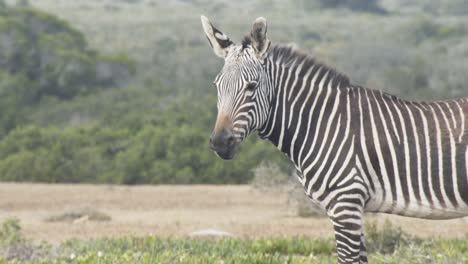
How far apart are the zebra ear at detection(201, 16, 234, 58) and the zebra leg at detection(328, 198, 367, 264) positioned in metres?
1.60

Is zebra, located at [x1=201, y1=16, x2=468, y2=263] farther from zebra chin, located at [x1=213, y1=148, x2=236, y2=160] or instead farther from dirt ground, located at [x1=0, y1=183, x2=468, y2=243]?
dirt ground, located at [x1=0, y1=183, x2=468, y2=243]

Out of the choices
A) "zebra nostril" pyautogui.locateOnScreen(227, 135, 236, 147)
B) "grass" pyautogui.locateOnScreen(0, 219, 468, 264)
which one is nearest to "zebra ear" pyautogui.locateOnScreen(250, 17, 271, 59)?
"zebra nostril" pyautogui.locateOnScreen(227, 135, 236, 147)

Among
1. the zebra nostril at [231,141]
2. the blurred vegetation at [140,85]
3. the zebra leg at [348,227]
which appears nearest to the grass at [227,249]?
the zebra leg at [348,227]

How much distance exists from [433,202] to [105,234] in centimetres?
789


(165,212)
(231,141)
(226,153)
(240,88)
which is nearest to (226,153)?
(226,153)

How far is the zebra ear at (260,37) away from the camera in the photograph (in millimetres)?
7133

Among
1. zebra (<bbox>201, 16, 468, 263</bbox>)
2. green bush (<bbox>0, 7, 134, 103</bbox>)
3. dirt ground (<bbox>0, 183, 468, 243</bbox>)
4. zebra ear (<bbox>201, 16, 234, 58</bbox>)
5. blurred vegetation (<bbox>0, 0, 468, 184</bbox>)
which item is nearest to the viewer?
zebra (<bbox>201, 16, 468, 263</bbox>)

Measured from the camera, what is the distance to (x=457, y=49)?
49250 millimetres

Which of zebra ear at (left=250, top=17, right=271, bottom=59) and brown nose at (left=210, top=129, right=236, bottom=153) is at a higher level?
zebra ear at (left=250, top=17, right=271, bottom=59)

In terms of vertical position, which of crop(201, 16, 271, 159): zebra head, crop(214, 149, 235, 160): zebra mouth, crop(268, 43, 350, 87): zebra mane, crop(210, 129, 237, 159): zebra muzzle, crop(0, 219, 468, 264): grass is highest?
crop(268, 43, 350, 87): zebra mane

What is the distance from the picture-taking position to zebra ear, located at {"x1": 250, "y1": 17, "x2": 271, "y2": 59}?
7.13 m

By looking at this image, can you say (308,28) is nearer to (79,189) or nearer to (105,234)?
(79,189)

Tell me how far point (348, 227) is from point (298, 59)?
157 cm

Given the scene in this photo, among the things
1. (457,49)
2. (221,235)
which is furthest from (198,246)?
(457,49)
